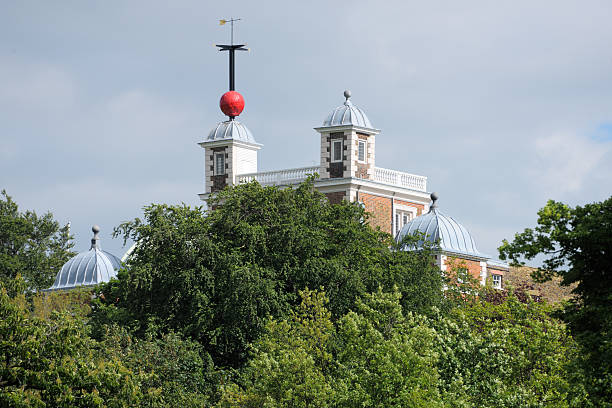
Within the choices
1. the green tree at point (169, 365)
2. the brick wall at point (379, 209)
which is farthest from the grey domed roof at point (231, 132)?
the green tree at point (169, 365)

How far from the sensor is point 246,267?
49094 mm

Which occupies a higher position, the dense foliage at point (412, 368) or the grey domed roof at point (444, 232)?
the grey domed roof at point (444, 232)

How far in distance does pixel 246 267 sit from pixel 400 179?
17.3 metres

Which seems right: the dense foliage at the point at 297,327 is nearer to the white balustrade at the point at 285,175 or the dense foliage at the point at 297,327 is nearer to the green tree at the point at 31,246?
the white balustrade at the point at 285,175

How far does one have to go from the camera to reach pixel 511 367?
128 ft

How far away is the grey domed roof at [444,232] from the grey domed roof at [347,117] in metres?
5.28

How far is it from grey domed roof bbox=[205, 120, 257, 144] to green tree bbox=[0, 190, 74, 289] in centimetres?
2587

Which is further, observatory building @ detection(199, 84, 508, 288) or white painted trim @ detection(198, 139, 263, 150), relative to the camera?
white painted trim @ detection(198, 139, 263, 150)

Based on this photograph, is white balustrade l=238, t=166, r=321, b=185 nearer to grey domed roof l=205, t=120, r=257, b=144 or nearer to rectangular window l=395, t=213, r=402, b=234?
grey domed roof l=205, t=120, r=257, b=144

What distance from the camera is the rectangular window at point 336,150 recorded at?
62.5 metres

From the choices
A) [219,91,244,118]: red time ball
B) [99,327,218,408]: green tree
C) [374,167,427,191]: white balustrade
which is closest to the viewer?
[99,327,218,408]: green tree

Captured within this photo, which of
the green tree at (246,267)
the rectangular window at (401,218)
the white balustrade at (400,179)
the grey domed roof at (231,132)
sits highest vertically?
the grey domed roof at (231,132)

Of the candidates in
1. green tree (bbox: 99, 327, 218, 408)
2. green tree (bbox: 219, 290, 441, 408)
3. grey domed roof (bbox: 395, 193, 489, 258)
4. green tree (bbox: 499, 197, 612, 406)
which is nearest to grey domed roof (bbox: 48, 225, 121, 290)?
grey domed roof (bbox: 395, 193, 489, 258)

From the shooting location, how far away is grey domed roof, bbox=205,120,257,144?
220ft
